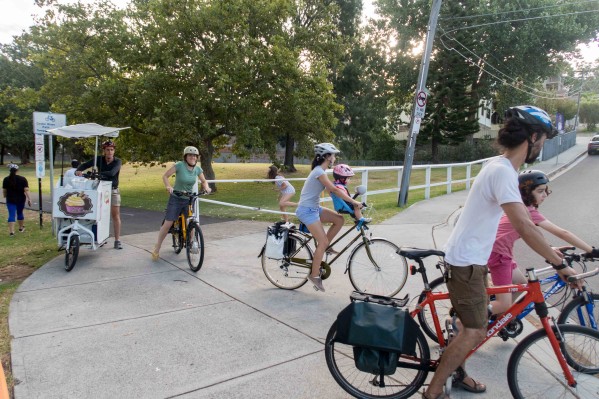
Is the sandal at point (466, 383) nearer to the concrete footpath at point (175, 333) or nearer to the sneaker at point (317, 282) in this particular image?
the concrete footpath at point (175, 333)

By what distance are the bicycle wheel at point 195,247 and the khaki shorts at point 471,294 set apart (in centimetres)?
407

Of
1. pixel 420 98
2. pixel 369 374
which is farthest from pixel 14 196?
pixel 420 98

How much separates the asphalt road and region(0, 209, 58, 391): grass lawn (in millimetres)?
6430

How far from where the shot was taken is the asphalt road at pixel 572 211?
23.2 feet

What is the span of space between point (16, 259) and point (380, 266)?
5.91 m

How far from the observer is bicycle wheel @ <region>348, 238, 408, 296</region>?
207 inches

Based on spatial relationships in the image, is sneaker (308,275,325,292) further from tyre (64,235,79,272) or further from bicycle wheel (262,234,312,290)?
tyre (64,235,79,272)

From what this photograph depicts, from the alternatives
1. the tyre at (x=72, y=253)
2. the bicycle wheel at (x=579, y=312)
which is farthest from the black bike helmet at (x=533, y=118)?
the tyre at (x=72, y=253)

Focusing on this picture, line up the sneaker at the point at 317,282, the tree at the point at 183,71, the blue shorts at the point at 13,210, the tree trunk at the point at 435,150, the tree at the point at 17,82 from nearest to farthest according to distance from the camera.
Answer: the sneaker at the point at 317,282 < the blue shorts at the point at 13,210 < the tree at the point at 183,71 < the tree trunk at the point at 435,150 < the tree at the point at 17,82

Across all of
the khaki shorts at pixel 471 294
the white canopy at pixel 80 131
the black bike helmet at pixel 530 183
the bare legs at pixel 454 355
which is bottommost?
the bare legs at pixel 454 355

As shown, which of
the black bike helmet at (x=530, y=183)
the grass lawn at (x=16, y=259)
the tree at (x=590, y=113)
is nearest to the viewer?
the black bike helmet at (x=530, y=183)

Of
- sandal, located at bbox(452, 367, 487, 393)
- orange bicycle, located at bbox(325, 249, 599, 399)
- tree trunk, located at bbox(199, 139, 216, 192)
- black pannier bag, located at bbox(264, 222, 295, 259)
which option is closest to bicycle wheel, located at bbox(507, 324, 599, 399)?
orange bicycle, located at bbox(325, 249, 599, 399)

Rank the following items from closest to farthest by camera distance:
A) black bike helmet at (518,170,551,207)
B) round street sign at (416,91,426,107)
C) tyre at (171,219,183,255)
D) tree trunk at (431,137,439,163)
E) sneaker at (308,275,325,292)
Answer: black bike helmet at (518,170,551,207)
sneaker at (308,275,325,292)
tyre at (171,219,183,255)
round street sign at (416,91,426,107)
tree trunk at (431,137,439,163)

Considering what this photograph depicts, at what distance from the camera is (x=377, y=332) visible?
269cm
